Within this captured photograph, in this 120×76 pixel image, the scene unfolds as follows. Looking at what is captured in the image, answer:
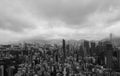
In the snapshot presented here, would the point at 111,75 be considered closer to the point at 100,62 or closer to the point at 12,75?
the point at 100,62

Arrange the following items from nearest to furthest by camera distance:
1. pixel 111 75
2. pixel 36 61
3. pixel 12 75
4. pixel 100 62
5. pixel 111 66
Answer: pixel 111 75 < pixel 12 75 < pixel 111 66 < pixel 100 62 < pixel 36 61

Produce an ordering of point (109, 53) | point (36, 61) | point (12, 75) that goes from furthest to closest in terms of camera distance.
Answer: point (36, 61)
point (109, 53)
point (12, 75)

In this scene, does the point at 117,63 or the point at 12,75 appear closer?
the point at 12,75

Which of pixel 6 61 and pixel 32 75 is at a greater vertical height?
pixel 6 61

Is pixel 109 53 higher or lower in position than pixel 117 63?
higher

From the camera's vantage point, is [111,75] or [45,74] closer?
[111,75]

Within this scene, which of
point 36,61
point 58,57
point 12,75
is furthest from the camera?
point 58,57

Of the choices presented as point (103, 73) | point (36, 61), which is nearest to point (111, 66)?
point (103, 73)

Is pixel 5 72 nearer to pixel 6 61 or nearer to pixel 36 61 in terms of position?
pixel 6 61

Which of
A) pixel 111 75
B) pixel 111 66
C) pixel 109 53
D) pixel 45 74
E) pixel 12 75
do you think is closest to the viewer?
pixel 111 75

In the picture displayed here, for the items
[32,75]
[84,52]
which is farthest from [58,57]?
[32,75]
